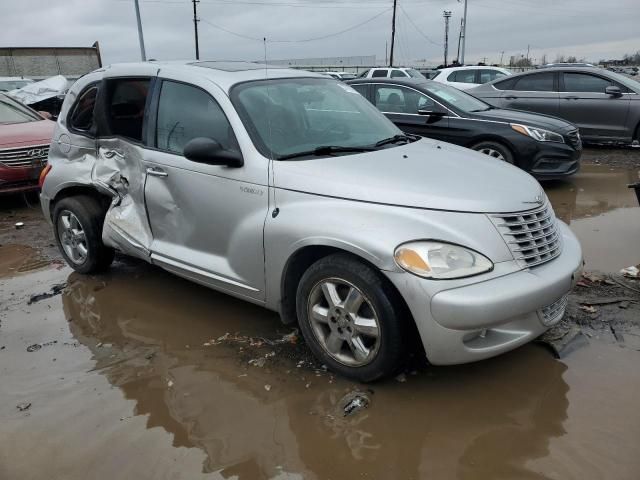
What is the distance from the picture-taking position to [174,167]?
155 inches

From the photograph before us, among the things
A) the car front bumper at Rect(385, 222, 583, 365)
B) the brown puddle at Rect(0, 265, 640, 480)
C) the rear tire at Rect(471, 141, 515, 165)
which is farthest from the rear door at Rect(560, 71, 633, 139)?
the car front bumper at Rect(385, 222, 583, 365)

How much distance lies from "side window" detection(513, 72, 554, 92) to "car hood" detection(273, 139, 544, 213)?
26.1 ft

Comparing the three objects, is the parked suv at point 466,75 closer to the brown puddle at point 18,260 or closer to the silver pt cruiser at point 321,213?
the silver pt cruiser at point 321,213

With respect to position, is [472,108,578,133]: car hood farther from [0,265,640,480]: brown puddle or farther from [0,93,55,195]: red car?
[0,93,55,195]: red car

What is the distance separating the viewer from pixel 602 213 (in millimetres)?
6812

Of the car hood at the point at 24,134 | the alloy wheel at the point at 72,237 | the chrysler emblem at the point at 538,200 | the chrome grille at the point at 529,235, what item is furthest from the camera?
the car hood at the point at 24,134

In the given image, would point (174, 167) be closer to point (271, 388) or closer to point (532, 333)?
point (271, 388)

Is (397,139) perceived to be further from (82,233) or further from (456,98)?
(456,98)

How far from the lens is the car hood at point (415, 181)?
9.97 ft

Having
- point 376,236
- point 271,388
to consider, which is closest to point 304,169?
point 376,236

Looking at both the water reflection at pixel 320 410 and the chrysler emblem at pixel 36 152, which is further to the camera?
the chrysler emblem at pixel 36 152

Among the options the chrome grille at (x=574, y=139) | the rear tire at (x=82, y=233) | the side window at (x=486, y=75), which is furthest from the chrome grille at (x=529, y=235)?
the side window at (x=486, y=75)

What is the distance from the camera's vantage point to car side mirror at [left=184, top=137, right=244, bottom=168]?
11.4ft

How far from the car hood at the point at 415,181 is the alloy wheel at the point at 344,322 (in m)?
0.53
